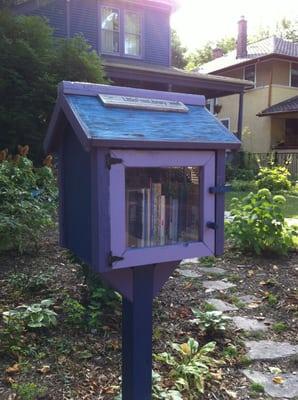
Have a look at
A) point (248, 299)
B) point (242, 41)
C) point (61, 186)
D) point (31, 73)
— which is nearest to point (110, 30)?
point (31, 73)

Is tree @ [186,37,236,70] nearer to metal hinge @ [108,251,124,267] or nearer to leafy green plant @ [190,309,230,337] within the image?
leafy green plant @ [190,309,230,337]

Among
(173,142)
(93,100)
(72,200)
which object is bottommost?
(72,200)

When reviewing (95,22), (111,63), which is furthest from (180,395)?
(95,22)

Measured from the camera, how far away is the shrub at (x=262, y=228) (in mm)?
4895

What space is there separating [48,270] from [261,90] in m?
19.7

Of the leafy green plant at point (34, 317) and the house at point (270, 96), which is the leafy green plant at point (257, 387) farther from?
the house at point (270, 96)

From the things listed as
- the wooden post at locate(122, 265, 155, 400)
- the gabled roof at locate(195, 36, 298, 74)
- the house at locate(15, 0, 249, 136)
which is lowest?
the wooden post at locate(122, 265, 155, 400)

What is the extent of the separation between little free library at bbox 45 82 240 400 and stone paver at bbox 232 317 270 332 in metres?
1.41

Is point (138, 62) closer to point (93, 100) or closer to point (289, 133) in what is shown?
point (289, 133)

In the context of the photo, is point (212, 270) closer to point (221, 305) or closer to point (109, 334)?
point (221, 305)

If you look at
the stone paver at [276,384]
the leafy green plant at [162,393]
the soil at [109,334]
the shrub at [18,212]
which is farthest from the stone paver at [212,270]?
the leafy green plant at [162,393]

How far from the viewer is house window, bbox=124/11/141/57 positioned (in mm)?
14555

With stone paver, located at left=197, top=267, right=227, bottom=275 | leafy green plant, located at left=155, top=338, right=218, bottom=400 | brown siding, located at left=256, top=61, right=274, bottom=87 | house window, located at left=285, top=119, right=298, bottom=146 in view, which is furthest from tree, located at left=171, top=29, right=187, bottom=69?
leafy green plant, located at left=155, top=338, right=218, bottom=400

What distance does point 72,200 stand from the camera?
6.73 feet
